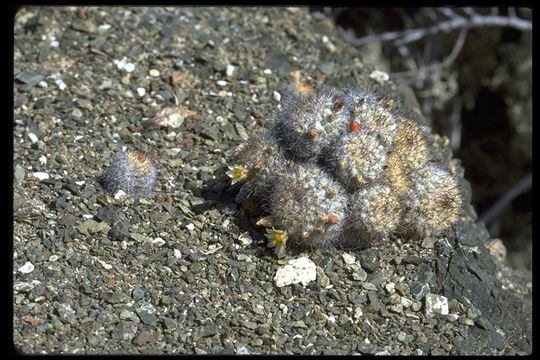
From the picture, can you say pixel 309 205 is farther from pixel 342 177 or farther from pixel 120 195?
pixel 120 195

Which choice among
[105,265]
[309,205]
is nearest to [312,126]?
[309,205]

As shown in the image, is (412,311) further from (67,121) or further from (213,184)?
(67,121)

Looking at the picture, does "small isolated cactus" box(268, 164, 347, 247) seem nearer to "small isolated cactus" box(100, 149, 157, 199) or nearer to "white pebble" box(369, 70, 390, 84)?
"small isolated cactus" box(100, 149, 157, 199)

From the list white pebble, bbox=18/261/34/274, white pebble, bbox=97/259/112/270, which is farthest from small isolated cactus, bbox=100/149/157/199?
white pebble, bbox=18/261/34/274

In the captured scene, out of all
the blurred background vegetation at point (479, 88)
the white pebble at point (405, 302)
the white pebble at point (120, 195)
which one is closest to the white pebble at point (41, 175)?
the white pebble at point (120, 195)

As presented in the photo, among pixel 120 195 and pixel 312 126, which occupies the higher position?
pixel 312 126
